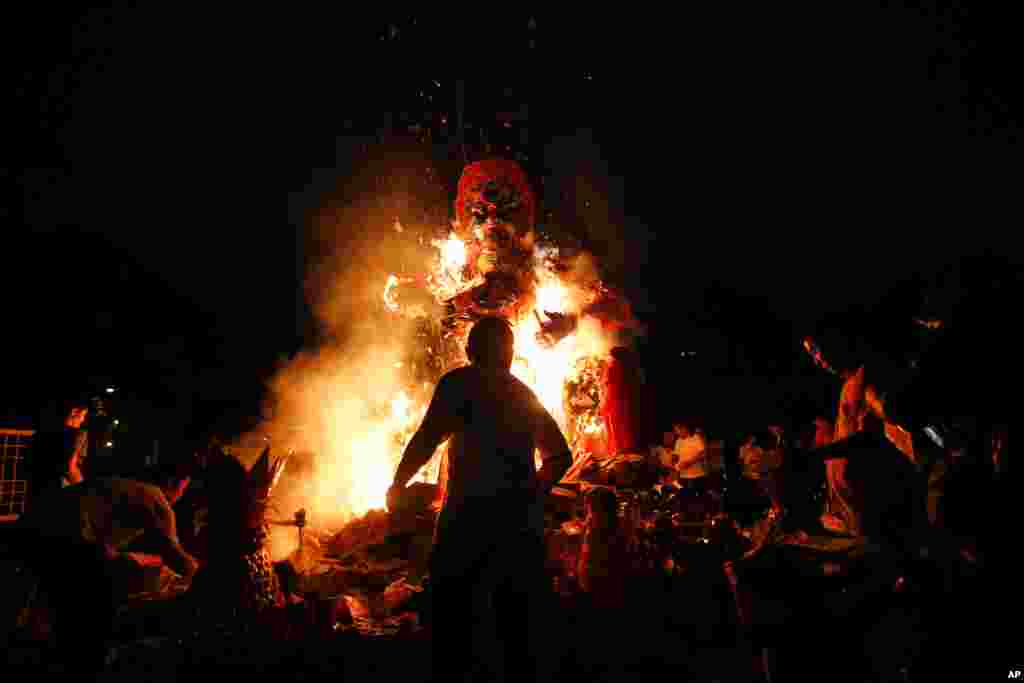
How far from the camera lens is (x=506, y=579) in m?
2.92

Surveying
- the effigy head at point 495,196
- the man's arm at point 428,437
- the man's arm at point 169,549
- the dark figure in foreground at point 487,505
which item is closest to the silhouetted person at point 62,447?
the man's arm at point 169,549

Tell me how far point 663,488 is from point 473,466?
795 centimetres

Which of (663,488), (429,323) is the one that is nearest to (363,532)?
(663,488)

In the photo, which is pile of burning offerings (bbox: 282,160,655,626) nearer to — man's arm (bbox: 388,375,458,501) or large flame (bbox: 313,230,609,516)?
large flame (bbox: 313,230,609,516)

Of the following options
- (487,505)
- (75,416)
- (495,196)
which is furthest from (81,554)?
(495,196)

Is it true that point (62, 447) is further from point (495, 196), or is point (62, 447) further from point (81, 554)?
point (495, 196)

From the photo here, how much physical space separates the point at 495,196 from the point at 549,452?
1230 centimetres

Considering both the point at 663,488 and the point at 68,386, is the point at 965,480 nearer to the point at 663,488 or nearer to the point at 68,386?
the point at 663,488

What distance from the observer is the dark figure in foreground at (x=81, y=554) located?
384 cm

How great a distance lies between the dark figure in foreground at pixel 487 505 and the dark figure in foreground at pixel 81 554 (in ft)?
7.56

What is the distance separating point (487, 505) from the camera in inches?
117

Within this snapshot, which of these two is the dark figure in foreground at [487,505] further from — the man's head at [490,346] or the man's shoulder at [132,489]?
the man's shoulder at [132,489]

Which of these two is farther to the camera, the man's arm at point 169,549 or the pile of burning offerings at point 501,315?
the pile of burning offerings at point 501,315

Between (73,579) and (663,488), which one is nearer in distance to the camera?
(73,579)
